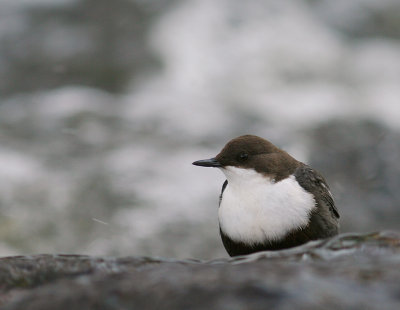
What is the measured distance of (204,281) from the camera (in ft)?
7.72

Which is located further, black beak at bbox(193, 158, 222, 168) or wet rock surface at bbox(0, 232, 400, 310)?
black beak at bbox(193, 158, 222, 168)

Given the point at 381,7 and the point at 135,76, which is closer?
the point at 135,76

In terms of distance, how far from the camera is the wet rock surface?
2.22 m

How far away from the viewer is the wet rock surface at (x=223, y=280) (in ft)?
7.29

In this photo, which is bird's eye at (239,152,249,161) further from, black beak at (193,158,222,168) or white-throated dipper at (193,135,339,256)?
black beak at (193,158,222,168)

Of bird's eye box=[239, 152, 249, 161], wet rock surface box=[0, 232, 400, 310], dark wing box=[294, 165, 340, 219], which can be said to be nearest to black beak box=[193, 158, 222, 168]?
bird's eye box=[239, 152, 249, 161]

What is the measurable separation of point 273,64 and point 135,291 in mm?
8641

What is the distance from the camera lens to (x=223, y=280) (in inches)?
92.1

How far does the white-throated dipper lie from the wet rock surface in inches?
23.7

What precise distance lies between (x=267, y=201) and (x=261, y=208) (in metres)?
0.06

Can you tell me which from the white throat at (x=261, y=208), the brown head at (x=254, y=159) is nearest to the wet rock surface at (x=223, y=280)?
the white throat at (x=261, y=208)

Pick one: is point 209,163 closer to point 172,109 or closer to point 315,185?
point 315,185

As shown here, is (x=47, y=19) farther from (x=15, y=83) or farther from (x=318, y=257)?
(x=318, y=257)

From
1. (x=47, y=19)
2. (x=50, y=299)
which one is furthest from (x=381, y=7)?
(x=50, y=299)
